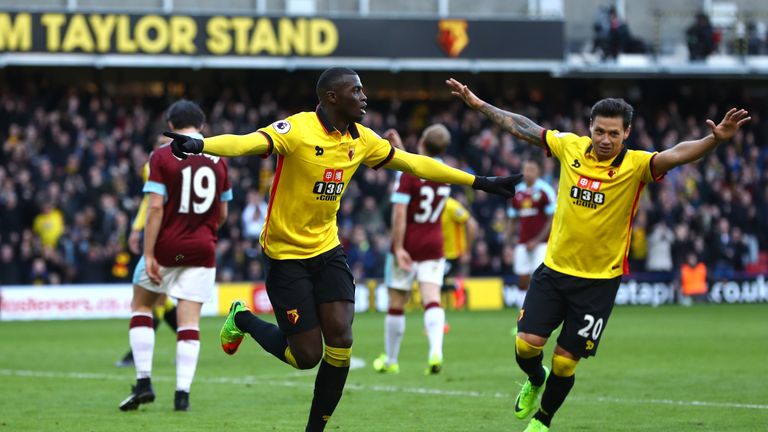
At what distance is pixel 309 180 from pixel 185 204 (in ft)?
9.34

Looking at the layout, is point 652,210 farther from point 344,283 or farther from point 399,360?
point 344,283

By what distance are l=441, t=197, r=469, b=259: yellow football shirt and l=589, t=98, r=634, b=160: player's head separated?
9949 millimetres

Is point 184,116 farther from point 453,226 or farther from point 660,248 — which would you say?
point 660,248

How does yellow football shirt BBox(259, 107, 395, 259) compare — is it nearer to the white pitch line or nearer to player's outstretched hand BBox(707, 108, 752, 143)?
player's outstretched hand BBox(707, 108, 752, 143)

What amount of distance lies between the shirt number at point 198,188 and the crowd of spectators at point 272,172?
1346cm

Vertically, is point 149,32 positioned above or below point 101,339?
above

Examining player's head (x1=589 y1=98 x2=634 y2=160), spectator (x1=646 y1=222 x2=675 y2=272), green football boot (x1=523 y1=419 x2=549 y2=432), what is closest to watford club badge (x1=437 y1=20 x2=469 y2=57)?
spectator (x1=646 y1=222 x2=675 y2=272)

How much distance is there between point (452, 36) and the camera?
34.3 meters

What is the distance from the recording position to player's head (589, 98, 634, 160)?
8.91 m

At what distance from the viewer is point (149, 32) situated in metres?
32.1

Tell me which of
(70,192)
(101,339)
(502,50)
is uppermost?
(502,50)

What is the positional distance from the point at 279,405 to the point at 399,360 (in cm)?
479

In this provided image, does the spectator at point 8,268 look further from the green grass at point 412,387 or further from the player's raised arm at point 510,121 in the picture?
the player's raised arm at point 510,121

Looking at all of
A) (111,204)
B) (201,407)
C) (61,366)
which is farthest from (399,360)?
(111,204)
